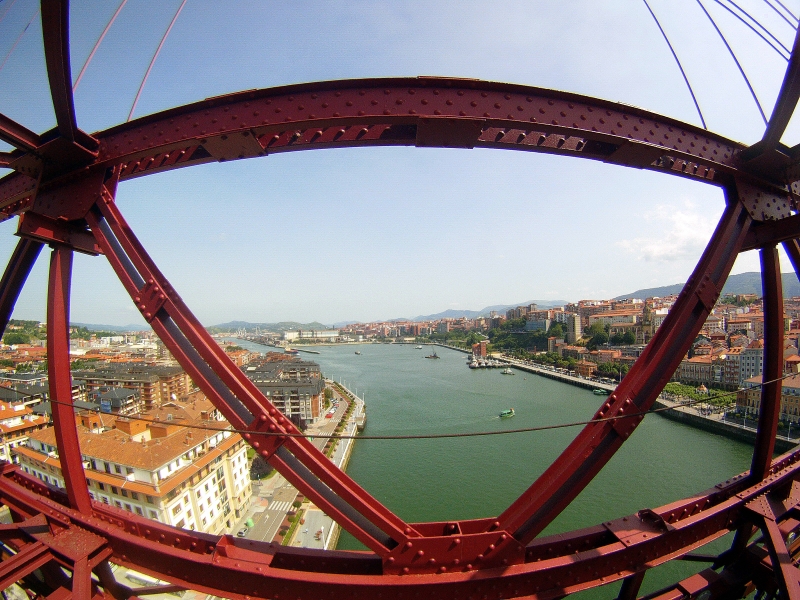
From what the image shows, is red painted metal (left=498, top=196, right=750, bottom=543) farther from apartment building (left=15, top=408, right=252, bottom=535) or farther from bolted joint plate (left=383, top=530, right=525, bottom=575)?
apartment building (left=15, top=408, right=252, bottom=535)

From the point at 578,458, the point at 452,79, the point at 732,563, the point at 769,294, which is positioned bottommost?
the point at 732,563

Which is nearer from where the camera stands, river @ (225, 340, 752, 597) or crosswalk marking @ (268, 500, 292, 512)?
river @ (225, 340, 752, 597)

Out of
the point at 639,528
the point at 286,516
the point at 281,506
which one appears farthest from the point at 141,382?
the point at 639,528

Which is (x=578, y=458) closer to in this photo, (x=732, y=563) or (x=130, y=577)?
(x=732, y=563)

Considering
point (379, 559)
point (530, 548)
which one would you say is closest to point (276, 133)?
point (379, 559)

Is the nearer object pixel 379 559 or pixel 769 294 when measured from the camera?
pixel 379 559

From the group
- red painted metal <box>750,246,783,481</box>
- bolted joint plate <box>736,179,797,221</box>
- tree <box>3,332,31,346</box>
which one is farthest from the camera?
tree <box>3,332,31,346</box>

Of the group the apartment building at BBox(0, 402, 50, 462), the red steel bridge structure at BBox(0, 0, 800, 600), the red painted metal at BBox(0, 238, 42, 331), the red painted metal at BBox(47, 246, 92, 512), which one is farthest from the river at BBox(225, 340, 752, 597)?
the apartment building at BBox(0, 402, 50, 462)
